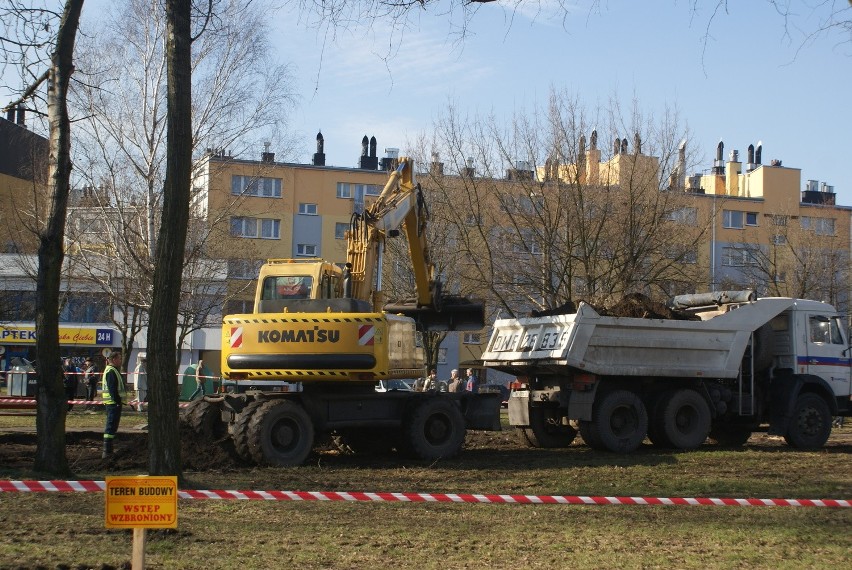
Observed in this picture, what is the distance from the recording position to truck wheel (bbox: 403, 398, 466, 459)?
1552 cm

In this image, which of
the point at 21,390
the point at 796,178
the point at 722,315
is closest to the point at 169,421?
the point at 722,315

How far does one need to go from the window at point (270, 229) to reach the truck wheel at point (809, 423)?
40.8 metres

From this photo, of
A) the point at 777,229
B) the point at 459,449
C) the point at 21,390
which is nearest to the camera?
the point at 459,449

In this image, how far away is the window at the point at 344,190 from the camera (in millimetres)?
57375

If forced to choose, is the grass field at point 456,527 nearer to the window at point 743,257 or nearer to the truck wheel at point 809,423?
the truck wheel at point 809,423

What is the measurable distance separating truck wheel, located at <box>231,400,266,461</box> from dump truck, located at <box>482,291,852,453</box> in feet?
16.4

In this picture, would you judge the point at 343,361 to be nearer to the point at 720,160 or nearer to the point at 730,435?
the point at 730,435

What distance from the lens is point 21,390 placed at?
3186cm

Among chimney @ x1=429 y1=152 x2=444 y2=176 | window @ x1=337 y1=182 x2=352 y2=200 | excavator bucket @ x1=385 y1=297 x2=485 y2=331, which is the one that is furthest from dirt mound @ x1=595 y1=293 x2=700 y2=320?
window @ x1=337 y1=182 x2=352 y2=200

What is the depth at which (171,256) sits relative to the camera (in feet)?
31.6

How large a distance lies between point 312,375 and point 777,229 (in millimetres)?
33732

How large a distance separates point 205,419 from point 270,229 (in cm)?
4131

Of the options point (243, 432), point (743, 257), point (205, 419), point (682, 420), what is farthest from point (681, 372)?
point (743, 257)

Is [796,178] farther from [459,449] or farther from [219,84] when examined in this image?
[459,449]
